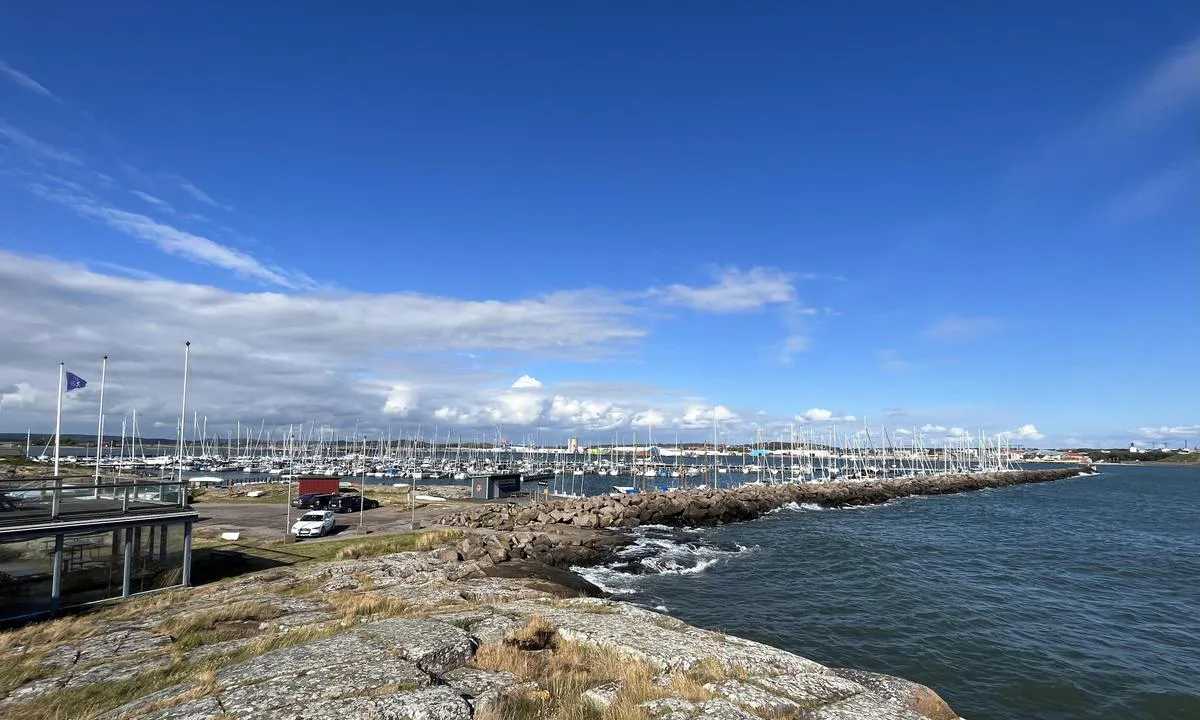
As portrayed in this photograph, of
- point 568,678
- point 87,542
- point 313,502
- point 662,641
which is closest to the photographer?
point 568,678

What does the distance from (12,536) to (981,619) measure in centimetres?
4111

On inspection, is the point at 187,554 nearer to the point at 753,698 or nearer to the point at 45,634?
the point at 45,634

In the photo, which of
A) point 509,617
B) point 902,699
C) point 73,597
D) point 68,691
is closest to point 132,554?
point 73,597

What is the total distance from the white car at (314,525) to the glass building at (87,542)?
520 inches

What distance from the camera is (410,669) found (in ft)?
44.5

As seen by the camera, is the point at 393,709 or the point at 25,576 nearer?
the point at 393,709

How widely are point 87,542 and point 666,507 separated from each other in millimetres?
53468

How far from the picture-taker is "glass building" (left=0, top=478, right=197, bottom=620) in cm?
2131

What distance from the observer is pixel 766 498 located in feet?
282

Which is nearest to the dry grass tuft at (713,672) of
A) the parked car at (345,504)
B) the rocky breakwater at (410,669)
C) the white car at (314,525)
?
the rocky breakwater at (410,669)

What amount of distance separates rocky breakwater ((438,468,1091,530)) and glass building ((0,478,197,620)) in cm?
2515

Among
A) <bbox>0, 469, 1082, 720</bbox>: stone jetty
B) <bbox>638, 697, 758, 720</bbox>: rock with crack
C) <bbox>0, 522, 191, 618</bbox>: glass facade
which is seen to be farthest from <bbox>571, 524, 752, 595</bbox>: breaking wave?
<bbox>638, 697, 758, 720</bbox>: rock with crack

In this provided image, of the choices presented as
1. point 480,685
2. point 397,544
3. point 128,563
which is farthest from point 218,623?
point 397,544

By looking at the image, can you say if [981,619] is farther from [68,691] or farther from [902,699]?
[68,691]
